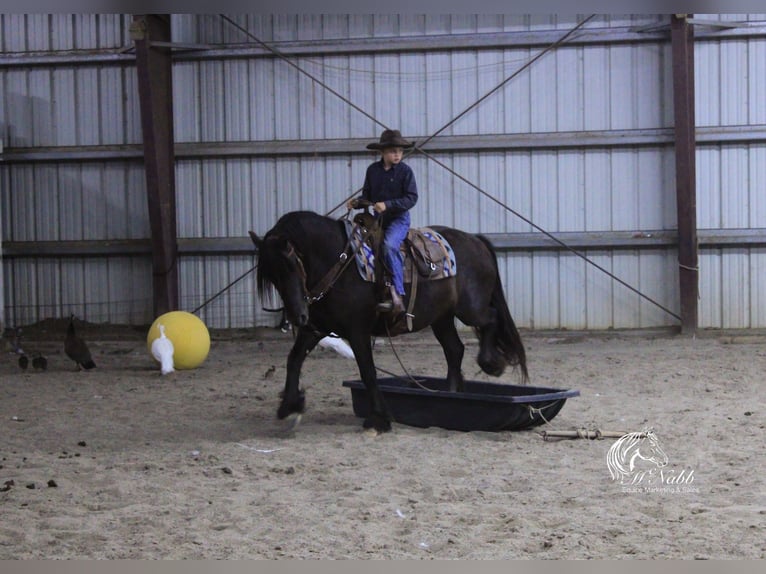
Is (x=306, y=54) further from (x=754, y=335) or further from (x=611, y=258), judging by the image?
(x=754, y=335)

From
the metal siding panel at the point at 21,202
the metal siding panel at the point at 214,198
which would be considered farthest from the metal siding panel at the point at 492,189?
the metal siding panel at the point at 21,202

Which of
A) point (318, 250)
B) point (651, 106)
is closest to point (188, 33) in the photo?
point (651, 106)

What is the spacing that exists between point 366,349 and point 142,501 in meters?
2.22

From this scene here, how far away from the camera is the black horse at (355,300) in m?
6.08

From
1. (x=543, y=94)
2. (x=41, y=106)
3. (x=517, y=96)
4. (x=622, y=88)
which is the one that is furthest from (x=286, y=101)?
(x=622, y=88)

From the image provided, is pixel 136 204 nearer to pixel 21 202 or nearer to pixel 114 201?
pixel 114 201

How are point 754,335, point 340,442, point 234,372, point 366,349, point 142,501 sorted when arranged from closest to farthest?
point 142,501 → point 340,442 → point 366,349 → point 234,372 → point 754,335

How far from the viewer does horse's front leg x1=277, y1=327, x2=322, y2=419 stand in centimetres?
650

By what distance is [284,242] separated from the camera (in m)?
6.07

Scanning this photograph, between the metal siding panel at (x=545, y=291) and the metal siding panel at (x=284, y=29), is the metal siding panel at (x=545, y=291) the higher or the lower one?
the lower one

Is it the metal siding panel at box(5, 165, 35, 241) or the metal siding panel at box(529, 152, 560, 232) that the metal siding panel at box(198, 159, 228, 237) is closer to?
the metal siding panel at box(5, 165, 35, 241)

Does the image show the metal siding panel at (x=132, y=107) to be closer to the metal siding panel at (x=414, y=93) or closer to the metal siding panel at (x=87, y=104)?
the metal siding panel at (x=87, y=104)

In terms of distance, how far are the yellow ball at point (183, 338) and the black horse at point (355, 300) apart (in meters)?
3.35

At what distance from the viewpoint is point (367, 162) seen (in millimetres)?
12469
